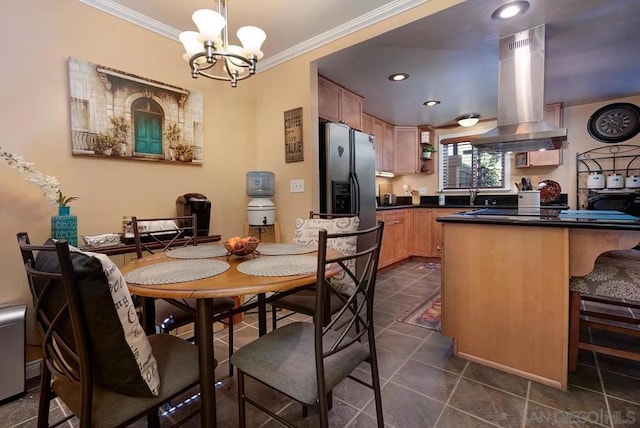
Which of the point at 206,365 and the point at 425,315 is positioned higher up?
the point at 206,365

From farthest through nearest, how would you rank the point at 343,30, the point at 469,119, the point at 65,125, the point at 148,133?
the point at 469,119 < the point at 343,30 < the point at 148,133 < the point at 65,125

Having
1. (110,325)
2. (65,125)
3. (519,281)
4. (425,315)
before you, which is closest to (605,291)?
(519,281)

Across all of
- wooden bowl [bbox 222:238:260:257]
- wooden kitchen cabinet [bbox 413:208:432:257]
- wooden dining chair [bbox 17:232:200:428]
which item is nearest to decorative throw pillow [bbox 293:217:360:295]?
wooden bowl [bbox 222:238:260:257]

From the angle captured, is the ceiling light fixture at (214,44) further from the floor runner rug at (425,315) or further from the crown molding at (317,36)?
the floor runner rug at (425,315)

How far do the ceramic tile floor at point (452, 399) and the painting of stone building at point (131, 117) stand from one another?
1580 millimetres

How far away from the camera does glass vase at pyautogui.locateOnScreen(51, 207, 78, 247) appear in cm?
180

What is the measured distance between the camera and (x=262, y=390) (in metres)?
1.66

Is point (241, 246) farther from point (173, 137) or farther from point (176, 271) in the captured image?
point (173, 137)

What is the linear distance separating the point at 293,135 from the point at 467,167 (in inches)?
137

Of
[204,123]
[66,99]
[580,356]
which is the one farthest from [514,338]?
[66,99]

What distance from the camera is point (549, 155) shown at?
412 centimetres

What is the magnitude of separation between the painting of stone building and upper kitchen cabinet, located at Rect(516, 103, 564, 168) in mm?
4313

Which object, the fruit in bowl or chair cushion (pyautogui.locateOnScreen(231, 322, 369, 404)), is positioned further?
the fruit in bowl

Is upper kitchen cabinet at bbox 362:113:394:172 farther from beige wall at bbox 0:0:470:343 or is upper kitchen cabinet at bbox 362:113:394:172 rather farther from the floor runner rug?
the floor runner rug
